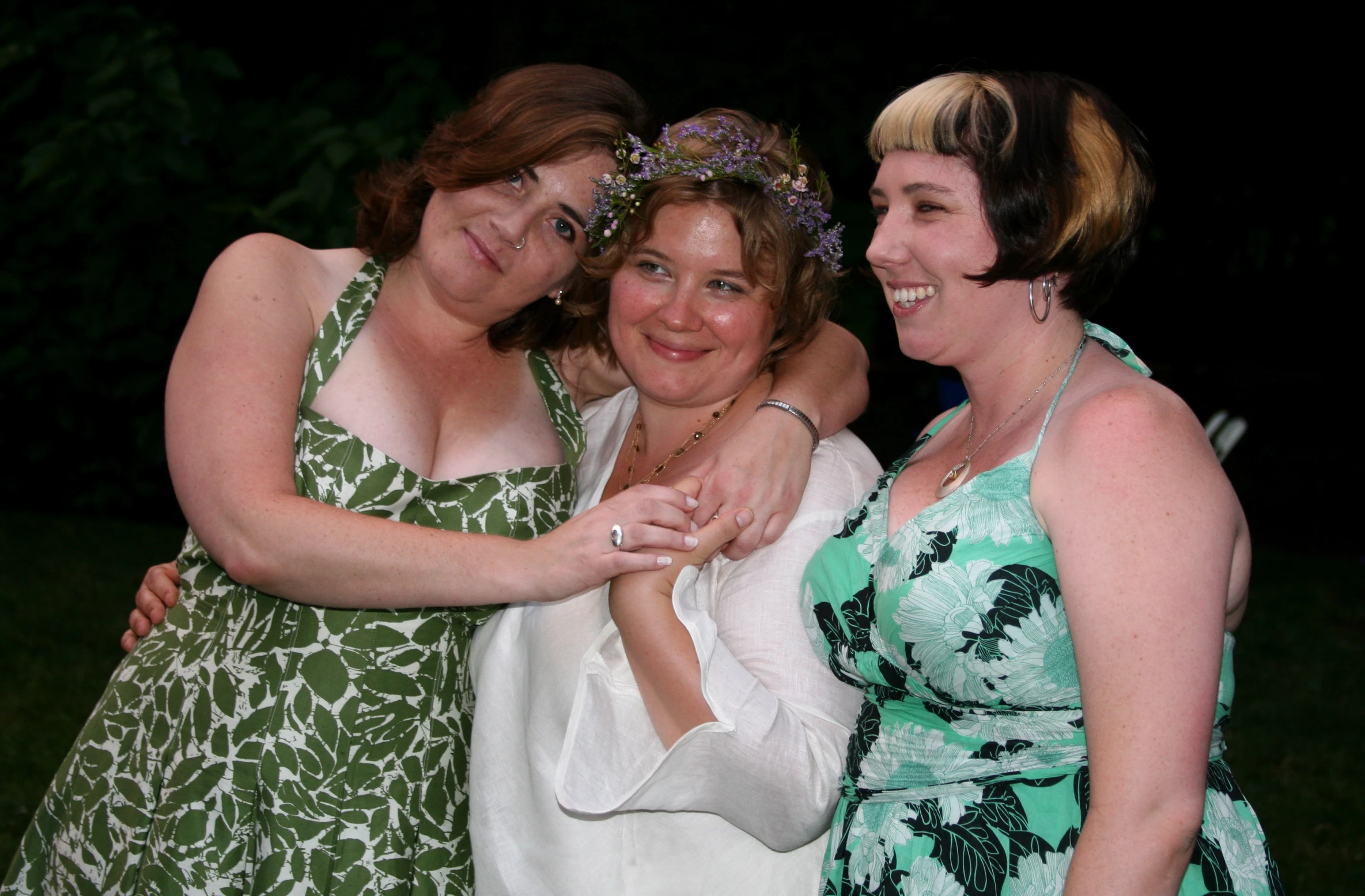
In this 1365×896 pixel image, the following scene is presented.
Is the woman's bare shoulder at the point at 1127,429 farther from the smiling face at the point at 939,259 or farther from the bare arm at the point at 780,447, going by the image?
the bare arm at the point at 780,447

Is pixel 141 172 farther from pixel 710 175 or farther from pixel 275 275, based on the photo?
pixel 710 175

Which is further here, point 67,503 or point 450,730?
point 67,503

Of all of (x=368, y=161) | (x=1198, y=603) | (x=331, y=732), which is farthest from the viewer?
(x=368, y=161)

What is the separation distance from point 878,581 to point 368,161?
362 cm

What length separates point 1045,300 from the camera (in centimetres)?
196

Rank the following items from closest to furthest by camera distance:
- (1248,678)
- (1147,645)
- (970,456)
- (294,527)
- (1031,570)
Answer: (1147,645)
(1031,570)
(970,456)
(294,527)
(1248,678)

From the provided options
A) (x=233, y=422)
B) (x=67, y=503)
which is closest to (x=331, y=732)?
(x=233, y=422)

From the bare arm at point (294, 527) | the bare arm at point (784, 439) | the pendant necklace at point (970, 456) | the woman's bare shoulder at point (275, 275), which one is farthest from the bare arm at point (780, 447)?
the woman's bare shoulder at point (275, 275)

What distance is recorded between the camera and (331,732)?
228 cm

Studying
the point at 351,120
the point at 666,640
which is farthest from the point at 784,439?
the point at 351,120

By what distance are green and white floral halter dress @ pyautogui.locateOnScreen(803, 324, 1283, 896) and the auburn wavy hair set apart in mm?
1046

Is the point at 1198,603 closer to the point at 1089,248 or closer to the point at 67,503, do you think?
the point at 1089,248

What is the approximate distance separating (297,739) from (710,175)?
1314 mm

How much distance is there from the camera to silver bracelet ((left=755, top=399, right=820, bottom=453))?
7.77 ft
